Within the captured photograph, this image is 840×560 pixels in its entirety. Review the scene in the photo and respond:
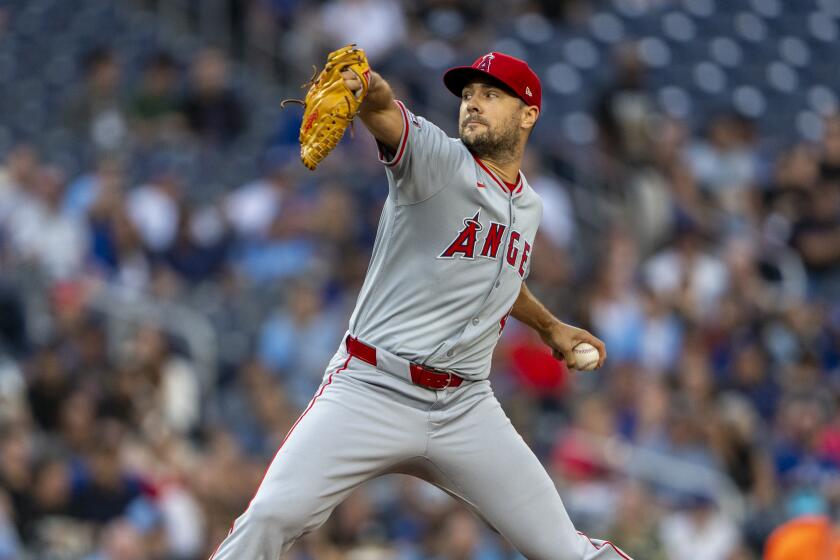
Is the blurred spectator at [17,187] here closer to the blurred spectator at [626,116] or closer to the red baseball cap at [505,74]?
the blurred spectator at [626,116]

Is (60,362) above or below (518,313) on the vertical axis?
below

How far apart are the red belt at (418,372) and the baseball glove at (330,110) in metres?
0.72

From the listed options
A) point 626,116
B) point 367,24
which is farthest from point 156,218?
point 626,116

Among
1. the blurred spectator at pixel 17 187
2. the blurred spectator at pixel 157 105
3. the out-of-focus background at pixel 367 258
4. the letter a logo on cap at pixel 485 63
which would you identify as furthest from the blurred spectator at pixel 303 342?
the letter a logo on cap at pixel 485 63

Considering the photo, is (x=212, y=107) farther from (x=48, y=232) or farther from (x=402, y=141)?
(x=402, y=141)

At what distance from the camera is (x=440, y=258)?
4566 millimetres

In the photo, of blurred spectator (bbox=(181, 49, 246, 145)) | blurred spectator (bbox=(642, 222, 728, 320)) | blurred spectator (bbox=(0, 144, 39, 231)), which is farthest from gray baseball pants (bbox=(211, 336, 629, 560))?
blurred spectator (bbox=(181, 49, 246, 145))

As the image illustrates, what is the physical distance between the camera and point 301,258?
36.2 ft

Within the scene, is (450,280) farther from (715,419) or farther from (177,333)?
(177,333)

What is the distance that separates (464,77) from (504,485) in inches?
49.8

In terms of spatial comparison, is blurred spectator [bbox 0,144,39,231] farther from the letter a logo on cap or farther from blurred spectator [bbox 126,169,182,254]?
the letter a logo on cap

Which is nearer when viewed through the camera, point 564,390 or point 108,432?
point 108,432

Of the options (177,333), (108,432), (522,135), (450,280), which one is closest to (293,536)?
(450,280)

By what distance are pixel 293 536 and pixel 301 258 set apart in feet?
21.8
